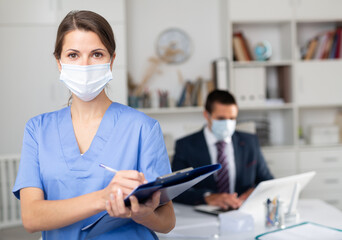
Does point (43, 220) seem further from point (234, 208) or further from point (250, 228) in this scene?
point (234, 208)

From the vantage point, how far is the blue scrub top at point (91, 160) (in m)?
1.06

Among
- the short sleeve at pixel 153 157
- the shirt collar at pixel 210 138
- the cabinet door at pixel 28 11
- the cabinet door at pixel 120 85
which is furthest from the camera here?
the cabinet door at pixel 120 85

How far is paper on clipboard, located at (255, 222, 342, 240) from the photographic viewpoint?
1.55 m

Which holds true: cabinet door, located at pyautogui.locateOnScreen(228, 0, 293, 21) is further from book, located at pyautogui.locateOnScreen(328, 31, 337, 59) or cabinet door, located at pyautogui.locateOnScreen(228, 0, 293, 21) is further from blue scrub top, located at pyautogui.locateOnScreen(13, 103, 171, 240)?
blue scrub top, located at pyautogui.locateOnScreen(13, 103, 171, 240)

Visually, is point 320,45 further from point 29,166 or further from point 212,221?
point 29,166

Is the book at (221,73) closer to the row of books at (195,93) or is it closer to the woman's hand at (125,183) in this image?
the row of books at (195,93)

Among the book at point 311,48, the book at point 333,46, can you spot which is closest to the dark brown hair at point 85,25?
the book at point 311,48

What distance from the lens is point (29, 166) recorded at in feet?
3.53

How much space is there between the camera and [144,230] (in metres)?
1.10

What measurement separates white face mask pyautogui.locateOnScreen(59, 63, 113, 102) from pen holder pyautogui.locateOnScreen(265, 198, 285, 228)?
3.33 feet

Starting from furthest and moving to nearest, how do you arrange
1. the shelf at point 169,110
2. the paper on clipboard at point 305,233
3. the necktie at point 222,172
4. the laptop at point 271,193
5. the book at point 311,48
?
1. the book at point 311,48
2. the shelf at point 169,110
3. the necktie at point 222,172
4. the laptop at point 271,193
5. the paper on clipboard at point 305,233

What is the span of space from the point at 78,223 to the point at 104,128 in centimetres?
27

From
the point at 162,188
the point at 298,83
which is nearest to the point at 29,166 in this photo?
the point at 162,188

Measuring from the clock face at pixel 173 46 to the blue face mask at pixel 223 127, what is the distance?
1541 mm
